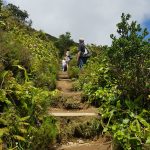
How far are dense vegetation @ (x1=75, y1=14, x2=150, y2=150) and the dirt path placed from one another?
1.00 feet

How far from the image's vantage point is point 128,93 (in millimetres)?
9023

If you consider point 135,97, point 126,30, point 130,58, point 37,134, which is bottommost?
point 37,134

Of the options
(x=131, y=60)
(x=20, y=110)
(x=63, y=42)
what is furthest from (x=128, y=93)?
(x=63, y=42)

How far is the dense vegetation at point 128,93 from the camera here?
7.77m

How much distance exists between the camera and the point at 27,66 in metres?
11.6

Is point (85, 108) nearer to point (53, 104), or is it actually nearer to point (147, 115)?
point (53, 104)

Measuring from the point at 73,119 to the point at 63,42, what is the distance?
70.3 ft

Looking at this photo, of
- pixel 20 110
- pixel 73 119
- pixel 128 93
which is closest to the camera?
pixel 20 110

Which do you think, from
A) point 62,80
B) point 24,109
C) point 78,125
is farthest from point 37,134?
point 62,80

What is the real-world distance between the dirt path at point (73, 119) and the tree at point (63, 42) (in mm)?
18219

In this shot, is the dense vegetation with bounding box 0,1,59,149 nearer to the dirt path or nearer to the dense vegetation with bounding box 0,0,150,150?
the dense vegetation with bounding box 0,0,150,150

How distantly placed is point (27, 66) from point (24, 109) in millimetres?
3196

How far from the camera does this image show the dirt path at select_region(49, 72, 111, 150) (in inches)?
338

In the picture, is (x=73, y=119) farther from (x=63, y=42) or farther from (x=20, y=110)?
(x=63, y=42)
